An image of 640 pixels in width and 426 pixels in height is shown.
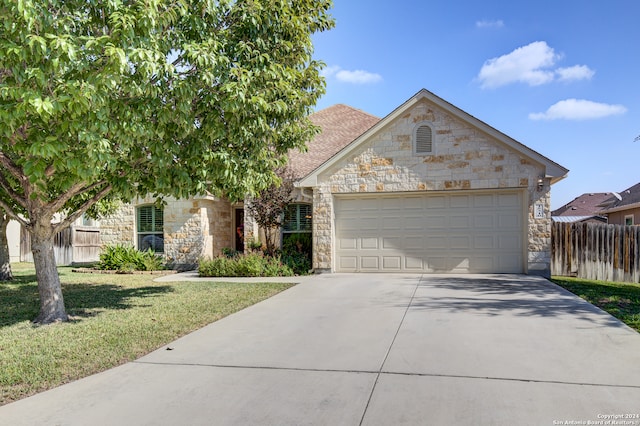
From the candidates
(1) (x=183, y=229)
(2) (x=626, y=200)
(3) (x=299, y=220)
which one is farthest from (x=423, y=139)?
(2) (x=626, y=200)

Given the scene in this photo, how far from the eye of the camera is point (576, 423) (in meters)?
3.33

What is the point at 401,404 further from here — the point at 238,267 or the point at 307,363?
the point at 238,267

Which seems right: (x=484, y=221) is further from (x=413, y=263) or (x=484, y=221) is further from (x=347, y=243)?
(x=347, y=243)

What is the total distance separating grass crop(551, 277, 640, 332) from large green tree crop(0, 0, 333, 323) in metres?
6.50

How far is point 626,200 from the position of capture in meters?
22.6

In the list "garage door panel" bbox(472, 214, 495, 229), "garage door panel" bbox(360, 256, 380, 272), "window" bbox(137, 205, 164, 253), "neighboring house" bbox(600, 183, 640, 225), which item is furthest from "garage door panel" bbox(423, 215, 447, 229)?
"neighboring house" bbox(600, 183, 640, 225)

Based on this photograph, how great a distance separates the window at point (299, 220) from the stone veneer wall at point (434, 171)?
4.59 ft

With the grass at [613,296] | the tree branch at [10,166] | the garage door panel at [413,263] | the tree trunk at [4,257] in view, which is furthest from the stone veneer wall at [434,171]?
the tree trunk at [4,257]

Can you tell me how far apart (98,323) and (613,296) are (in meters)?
9.99

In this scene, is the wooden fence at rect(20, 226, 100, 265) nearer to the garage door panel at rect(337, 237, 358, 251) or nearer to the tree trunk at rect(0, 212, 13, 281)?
the tree trunk at rect(0, 212, 13, 281)

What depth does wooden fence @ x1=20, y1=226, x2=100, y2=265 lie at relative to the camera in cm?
1898

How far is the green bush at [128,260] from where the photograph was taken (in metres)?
15.0

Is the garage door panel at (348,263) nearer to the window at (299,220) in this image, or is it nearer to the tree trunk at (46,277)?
the window at (299,220)

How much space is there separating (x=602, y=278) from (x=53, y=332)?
1348 centimetres
